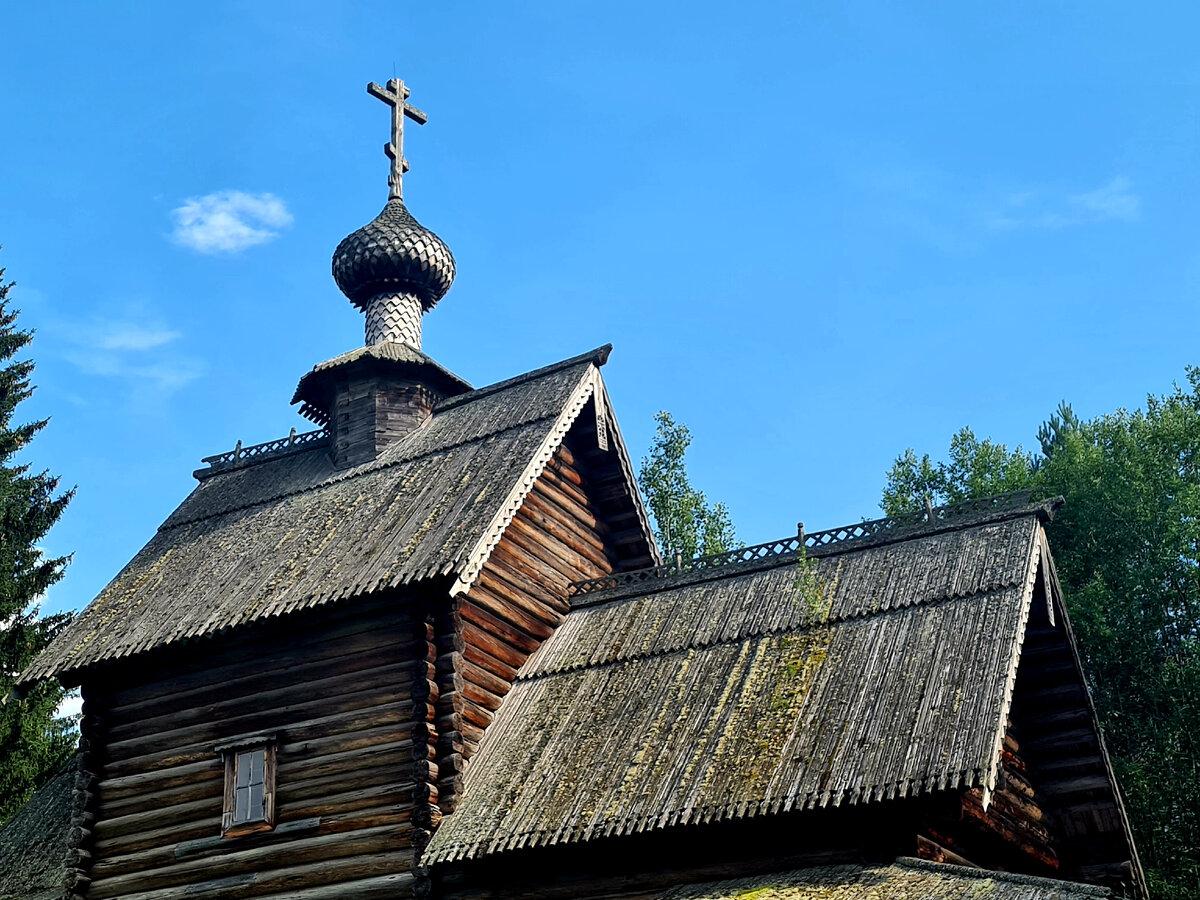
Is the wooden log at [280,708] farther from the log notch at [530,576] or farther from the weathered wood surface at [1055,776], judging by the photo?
the weathered wood surface at [1055,776]

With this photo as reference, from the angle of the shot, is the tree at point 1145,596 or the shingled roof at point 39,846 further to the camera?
the tree at point 1145,596

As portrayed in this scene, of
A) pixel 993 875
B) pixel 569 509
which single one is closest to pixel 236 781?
pixel 569 509

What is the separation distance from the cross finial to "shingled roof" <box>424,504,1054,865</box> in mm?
10354

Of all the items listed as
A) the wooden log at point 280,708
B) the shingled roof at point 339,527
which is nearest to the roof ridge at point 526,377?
the shingled roof at point 339,527

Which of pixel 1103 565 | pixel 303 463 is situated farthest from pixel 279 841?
pixel 1103 565

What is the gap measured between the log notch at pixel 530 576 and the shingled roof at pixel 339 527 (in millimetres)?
644

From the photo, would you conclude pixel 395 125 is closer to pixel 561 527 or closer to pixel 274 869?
pixel 561 527

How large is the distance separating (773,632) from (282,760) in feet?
20.0

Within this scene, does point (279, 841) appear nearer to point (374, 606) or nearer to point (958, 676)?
point (374, 606)

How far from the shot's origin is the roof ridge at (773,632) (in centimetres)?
1548

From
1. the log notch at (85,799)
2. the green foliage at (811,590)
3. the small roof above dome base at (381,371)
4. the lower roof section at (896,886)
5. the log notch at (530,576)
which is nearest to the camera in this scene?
the lower roof section at (896,886)

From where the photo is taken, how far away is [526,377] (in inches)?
823

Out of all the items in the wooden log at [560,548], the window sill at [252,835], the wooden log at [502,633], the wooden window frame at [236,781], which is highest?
the wooden log at [560,548]

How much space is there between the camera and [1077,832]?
17531 mm
